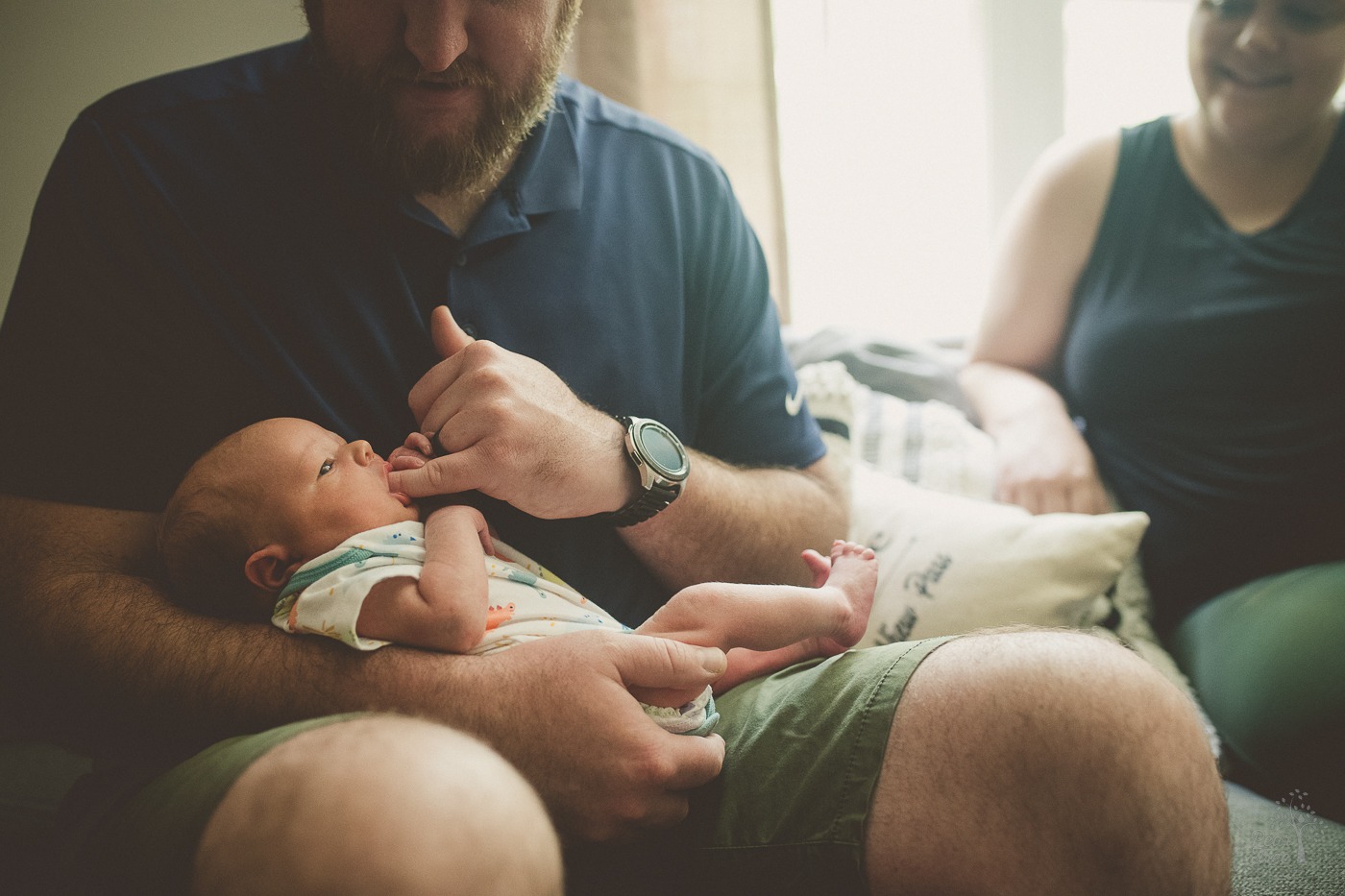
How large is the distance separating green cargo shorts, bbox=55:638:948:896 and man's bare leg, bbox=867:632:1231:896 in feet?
0.09

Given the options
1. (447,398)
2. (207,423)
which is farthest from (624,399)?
(207,423)

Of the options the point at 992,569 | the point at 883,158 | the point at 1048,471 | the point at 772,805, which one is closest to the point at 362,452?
the point at 772,805

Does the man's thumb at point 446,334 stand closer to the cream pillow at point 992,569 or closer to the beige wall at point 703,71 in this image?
the cream pillow at point 992,569

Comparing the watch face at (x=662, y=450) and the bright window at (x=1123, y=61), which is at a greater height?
the bright window at (x=1123, y=61)

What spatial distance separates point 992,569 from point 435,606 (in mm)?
800

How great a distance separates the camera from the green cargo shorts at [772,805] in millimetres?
717

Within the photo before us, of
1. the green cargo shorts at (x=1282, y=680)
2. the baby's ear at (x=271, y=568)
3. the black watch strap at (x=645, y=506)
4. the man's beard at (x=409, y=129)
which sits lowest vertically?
the green cargo shorts at (x=1282, y=680)

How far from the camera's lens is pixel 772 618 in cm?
88

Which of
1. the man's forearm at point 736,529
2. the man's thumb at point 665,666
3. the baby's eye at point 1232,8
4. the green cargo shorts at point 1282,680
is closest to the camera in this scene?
the man's thumb at point 665,666

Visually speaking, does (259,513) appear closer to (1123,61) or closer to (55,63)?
(55,63)

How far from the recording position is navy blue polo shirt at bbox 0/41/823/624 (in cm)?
94

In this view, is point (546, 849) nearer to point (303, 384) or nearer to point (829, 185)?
point (303, 384)

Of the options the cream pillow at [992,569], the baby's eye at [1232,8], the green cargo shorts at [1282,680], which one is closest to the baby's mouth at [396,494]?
the cream pillow at [992,569]

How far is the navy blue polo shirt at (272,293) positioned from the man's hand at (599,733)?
26cm
